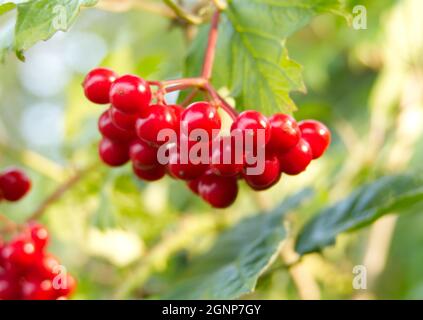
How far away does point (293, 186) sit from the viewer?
199 cm

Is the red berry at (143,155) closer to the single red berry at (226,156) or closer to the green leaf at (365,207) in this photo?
the single red berry at (226,156)

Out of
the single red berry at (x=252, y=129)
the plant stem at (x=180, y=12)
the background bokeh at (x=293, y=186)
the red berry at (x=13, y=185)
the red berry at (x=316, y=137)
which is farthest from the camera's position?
the background bokeh at (x=293, y=186)

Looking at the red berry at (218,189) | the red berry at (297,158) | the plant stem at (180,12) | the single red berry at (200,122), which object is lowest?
the red berry at (218,189)

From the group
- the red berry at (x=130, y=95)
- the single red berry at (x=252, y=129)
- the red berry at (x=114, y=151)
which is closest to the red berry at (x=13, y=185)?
the red berry at (x=114, y=151)

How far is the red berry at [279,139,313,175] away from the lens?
3.00 feet

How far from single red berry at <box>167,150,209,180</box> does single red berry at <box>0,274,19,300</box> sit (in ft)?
1.33

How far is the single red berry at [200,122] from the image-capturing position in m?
0.86

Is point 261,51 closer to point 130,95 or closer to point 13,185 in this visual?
point 130,95

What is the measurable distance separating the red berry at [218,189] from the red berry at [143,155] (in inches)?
3.2

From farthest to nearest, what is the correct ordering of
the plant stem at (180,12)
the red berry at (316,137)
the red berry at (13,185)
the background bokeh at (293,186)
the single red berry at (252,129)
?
the background bokeh at (293,186) → the red berry at (13,185) → the plant stem at (180,12) → the red berry at (316,137) → the single red berry at (252,129)

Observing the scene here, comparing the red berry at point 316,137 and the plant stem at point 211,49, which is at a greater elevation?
the plant stem at point 211,49

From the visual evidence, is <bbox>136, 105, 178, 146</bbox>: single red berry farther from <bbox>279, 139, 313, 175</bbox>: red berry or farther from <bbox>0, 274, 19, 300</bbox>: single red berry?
<bbox>0, 274, 19, 300</bbox>: single red berry

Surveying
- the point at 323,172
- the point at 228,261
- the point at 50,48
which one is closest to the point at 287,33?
the point at 228,261

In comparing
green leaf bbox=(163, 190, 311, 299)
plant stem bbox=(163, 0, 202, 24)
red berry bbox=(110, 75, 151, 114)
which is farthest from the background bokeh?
red berry bbox=(110, 75, 151, 114)
